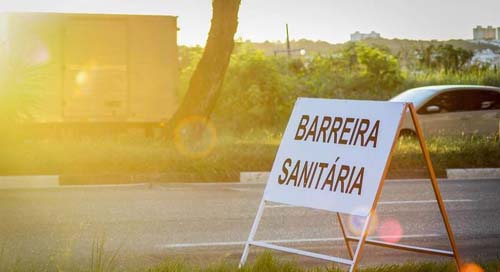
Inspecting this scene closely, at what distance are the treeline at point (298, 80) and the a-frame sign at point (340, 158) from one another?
60.5ft

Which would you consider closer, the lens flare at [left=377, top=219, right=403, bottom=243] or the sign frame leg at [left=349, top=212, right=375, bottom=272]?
the sign frame leg at [left=349, top=212, right=375, bottom=272]

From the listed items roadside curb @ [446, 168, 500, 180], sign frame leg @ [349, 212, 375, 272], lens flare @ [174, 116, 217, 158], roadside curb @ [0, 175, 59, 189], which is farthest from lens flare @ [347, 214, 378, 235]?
lens flare @ [174, 116, 217, 158]

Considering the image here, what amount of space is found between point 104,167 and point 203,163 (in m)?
1.58

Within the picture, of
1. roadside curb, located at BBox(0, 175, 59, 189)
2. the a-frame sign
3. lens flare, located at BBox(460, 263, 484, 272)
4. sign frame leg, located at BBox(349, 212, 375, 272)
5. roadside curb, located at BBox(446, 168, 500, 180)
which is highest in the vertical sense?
the a-frame sign

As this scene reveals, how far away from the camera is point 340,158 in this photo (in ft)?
24.7

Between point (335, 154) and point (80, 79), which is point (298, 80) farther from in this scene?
point (335, 154)

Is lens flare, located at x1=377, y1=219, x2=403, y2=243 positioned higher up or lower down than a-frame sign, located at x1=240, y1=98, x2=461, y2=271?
lower down

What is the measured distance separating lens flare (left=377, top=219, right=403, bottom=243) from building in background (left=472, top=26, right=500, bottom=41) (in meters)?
77.4

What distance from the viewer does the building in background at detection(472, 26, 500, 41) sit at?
88.4 m

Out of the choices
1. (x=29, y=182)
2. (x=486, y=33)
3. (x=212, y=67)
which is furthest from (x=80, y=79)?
(x=486, y=33)

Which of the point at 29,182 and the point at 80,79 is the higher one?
the point at 80,79

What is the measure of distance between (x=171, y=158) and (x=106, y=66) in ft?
24.0

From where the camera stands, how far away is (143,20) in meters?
23.3

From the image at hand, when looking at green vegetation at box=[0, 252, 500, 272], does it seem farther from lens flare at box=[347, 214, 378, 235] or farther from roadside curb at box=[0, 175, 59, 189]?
roadside curb at box=[0, 175, 59, 189]
